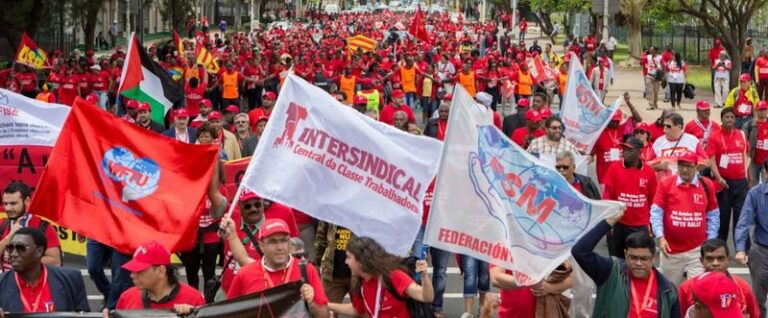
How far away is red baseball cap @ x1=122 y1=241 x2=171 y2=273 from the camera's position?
7.12 metres

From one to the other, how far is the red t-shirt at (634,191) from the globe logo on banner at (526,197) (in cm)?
401

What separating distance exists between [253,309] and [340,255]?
279cm

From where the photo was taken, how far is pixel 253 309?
725 cm

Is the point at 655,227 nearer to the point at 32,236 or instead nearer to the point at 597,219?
the point at 597,219

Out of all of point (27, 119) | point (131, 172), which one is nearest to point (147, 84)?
point (27, 119)

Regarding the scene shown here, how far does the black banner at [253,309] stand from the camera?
7059 mm

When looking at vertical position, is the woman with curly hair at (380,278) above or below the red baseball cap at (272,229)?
below

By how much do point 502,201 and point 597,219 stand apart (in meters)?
0.54

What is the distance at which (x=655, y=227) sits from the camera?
34.9ft

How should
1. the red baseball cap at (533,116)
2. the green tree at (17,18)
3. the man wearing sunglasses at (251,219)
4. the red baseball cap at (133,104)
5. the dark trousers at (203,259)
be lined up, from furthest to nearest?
the green tree at (17,18)
the red baseball cap at (133,104)
the red baseball cap at (533,116)
the dark trousers at (203,259)
the man wearing sunglasses at (251,219)

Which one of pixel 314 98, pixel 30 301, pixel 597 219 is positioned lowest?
pixel 30 301

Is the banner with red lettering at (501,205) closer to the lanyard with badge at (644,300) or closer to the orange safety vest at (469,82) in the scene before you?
the lanyard with badge at (644,300)

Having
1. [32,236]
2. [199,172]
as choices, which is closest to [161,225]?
[199,172]

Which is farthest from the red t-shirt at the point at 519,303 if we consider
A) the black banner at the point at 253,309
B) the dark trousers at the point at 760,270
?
the dark trousers at the point at 760,270
